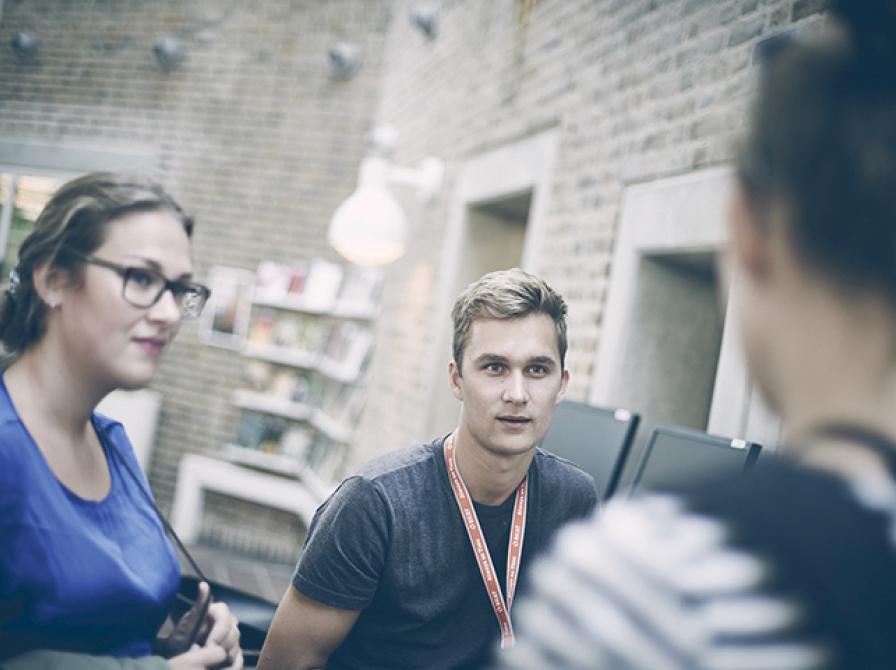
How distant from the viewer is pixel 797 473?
0.59 meters

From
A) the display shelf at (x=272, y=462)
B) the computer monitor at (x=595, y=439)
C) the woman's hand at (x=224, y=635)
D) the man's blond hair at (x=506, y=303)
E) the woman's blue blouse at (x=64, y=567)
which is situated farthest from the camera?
the display shelf at (x=272, y=462)

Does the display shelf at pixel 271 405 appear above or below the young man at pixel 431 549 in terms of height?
below

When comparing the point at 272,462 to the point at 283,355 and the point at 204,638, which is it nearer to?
the point at 283,355

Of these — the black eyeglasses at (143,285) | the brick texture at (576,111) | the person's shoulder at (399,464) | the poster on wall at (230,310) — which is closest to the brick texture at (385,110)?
the brick texture at (576,111)

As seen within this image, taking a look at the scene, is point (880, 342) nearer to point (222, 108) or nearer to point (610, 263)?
point (610, 263)

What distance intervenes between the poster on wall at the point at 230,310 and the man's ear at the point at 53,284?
621cm

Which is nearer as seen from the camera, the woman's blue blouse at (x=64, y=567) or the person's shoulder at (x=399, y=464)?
the woman's blue blouse at (x=64, y=567)

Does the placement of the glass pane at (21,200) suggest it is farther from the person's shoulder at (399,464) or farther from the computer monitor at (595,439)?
the person's shoulder at (399,464)

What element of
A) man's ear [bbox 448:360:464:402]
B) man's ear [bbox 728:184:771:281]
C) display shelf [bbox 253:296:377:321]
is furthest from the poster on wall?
man's ear [bbox 728:184:771:281]

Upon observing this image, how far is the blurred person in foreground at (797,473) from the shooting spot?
55 cm

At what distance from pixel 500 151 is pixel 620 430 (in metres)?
2.43

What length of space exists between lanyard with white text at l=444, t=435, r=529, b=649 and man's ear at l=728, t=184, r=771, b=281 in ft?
4.08

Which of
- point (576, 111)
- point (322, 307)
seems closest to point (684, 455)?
point (576, 111)

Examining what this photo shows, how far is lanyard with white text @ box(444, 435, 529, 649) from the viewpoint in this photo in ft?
5.84
